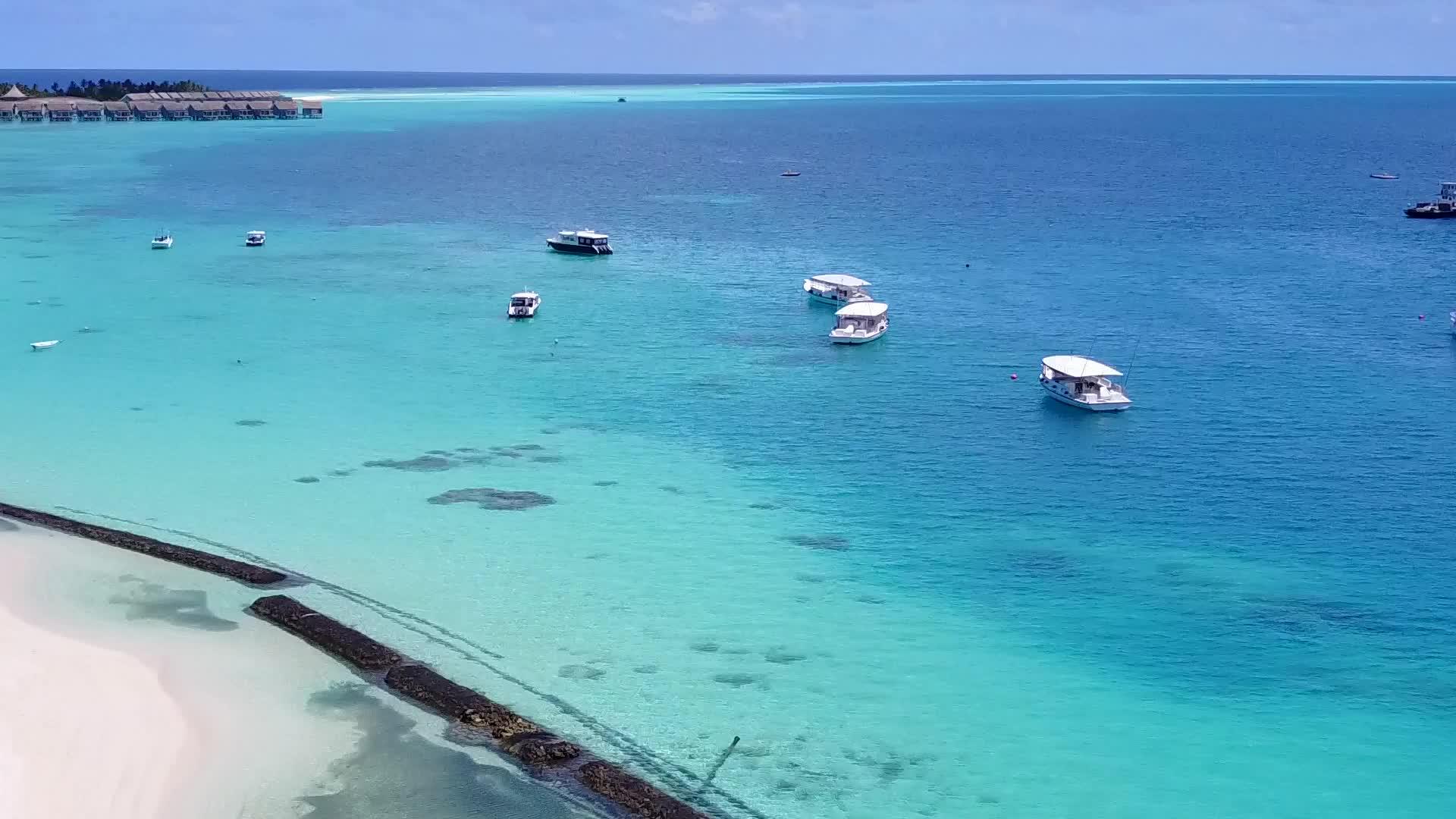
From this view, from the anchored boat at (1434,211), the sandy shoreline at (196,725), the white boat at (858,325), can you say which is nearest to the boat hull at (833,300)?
the white boat at (858,325)

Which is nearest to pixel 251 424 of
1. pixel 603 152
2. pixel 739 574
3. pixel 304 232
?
pixel 739 574

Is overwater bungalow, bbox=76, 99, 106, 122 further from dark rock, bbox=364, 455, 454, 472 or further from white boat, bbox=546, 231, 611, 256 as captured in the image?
dark rock, bbox=364, 455, 454, 472

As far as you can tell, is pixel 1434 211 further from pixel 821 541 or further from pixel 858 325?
pixel 821 541

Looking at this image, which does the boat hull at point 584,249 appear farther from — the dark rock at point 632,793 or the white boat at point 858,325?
the dark rock at point 632,793

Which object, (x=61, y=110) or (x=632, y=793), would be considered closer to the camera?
(x=632, y=793)

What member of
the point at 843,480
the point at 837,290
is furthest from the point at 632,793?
the point at 837,290

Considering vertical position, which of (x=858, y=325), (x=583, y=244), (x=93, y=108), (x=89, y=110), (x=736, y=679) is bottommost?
(x=736, y=679)
